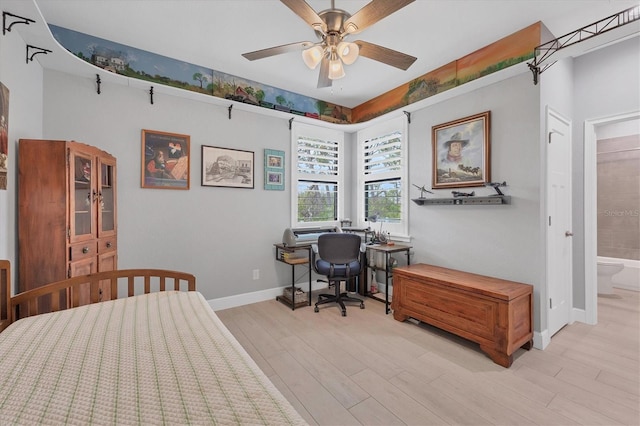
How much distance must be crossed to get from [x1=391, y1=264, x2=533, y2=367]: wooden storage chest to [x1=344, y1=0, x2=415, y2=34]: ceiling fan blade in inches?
85.5

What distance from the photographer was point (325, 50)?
80.1 inches

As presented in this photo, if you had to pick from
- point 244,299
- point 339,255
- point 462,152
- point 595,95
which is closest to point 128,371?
point 339,255

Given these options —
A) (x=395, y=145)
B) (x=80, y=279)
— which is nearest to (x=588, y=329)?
(x=395, y=145)

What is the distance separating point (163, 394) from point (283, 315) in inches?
97.7

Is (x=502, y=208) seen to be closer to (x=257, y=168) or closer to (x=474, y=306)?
(x=474, y=306)

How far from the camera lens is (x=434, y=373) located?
210 cm

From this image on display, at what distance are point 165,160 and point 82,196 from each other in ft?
3.24

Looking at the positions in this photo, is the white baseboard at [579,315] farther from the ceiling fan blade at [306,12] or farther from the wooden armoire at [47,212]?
the wooden armoire at [47,212]

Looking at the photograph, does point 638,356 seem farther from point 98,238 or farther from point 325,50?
point 98,238

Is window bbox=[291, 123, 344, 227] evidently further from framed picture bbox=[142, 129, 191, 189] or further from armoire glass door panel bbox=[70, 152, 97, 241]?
armoire glass door panel bbox=[70, 152, 97, 241]

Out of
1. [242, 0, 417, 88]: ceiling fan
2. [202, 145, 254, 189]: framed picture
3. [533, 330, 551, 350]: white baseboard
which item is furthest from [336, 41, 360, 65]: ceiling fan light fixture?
[533, 330, 551, 350]: white baseboard

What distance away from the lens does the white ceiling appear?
7.07 ft

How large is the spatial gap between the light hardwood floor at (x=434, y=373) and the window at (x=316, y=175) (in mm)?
1592

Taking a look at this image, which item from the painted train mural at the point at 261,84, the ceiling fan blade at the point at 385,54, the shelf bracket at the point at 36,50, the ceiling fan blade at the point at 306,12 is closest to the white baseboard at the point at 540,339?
the painted train mural at the point at 261,84
